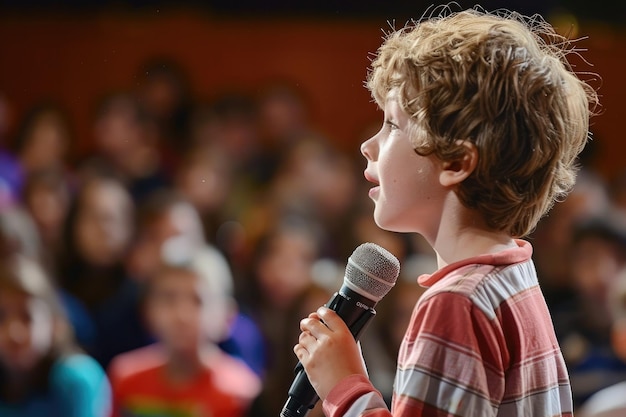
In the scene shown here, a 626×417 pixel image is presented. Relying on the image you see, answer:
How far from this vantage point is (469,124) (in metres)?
1.00

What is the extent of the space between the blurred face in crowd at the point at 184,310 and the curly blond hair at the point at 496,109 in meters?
1.42

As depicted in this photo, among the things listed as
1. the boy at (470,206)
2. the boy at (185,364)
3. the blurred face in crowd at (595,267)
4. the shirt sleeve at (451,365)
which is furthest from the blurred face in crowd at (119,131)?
the shirt sleeve at (451,365)

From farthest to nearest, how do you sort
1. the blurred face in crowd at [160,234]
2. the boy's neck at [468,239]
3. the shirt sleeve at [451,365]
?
the blurred face in crowd at [160,234]
the boy's neck at [468,239]
the shirt sleeve at [451,365]

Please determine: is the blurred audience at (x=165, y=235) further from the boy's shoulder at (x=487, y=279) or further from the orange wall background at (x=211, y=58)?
the boy's shoulder at (x=487, y=279)

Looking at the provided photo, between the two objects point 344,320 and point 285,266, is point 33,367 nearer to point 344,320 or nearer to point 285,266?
point 285,266

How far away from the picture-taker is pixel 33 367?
2330 mm

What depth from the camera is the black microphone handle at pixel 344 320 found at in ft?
3.48

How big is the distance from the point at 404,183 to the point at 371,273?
10cm

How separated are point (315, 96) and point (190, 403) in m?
1.99

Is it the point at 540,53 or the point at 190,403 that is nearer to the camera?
the point at 540,53

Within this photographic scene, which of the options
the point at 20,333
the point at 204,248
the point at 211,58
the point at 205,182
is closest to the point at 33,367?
the point at 20,333

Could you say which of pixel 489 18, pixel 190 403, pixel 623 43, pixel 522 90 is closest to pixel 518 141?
pixel 522 90

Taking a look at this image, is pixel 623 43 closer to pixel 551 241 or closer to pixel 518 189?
pixel 551 241

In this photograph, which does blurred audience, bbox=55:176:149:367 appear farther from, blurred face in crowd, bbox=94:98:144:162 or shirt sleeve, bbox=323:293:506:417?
shirt sleeve, bbox=323:293:506:417
